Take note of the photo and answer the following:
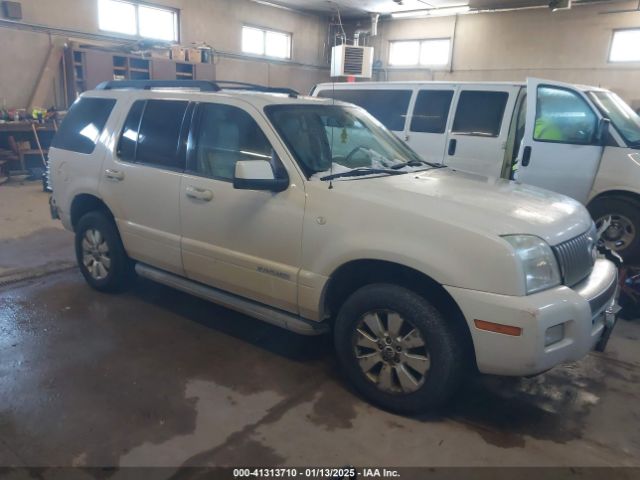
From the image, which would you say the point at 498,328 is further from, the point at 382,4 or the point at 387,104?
the point at 382,4

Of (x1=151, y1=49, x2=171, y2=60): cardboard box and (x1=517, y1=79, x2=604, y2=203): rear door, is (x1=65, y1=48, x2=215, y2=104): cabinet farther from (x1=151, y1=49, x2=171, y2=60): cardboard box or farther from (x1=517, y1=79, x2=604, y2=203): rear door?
(x1=517, y1=79, x2=604, y2=203): rear door

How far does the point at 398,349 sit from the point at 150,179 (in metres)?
2.18

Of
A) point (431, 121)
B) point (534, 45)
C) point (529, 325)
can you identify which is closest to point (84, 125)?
point (529, 325)

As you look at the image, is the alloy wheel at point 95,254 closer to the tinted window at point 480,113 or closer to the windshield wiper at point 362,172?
the windshield wiper at point 362,172

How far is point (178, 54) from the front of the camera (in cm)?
1199

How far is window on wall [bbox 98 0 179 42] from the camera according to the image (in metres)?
11.2

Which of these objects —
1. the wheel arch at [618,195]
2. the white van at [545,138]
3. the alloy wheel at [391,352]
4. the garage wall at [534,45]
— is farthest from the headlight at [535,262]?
the garage wall at [534,45]

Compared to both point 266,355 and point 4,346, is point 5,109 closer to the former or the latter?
point 4,346

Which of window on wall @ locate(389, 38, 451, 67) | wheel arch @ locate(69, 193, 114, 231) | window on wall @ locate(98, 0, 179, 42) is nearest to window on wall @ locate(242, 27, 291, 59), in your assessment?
window on wall @ locate(98, 0, 179, 42)

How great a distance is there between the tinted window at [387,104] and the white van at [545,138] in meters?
0.11

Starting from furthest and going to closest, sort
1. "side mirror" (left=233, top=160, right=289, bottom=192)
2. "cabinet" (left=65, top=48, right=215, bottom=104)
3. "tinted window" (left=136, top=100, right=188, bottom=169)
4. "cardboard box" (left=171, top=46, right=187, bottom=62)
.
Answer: "cardboard box" (left=171, top=46, right=187, bottom=62) → "cabinet" (left=65, top=48, right=215, bottom=104) → "tinted window" (left=136, top=100, right=188, bottom=169) → "side mirror" (left=233, top=160, right=289, bottom=192)

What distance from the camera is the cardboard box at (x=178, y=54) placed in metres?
11.9

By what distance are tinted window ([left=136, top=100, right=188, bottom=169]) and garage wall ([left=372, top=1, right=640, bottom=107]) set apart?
11438 millimetres

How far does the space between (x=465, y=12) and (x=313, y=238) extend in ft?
41.6
